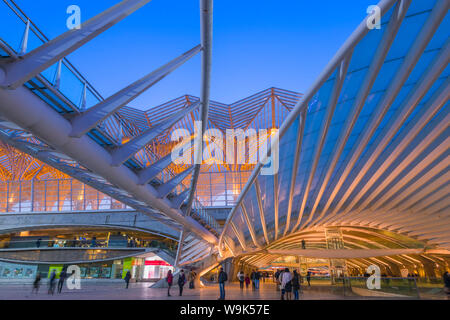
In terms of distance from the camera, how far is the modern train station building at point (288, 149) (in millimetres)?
5414

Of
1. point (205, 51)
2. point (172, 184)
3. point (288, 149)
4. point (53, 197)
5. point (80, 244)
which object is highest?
point (53, 197)

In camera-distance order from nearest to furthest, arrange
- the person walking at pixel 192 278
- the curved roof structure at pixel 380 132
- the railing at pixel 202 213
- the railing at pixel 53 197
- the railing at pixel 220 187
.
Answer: the curved roof structure at pixel 380 132 < the railing at pixel 202 213 < the person walking at pixel 192 278 < the railing at pixel 220 187 < the railing at pixel 53 197

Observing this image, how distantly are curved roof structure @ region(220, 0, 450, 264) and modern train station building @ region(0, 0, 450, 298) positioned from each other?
0.16 feet

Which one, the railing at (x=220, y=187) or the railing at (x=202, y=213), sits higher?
the railing at (x=220, y=187)

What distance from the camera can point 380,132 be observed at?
34.1 ft

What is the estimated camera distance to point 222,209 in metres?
39.9

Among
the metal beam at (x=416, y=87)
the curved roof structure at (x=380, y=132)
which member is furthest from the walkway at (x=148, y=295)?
the metal beam at (x=416, y=87)

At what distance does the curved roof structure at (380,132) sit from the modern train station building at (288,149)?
47mm

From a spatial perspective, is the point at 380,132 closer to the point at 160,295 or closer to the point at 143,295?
the point at 160,295

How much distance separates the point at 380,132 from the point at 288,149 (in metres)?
3.20

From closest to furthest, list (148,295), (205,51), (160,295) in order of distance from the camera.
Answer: (205,51) → (148,295) → (160,295)

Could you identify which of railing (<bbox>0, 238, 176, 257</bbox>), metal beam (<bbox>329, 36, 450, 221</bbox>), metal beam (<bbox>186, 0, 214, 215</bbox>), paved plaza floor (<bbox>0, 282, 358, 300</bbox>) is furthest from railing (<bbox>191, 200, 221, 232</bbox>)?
railing (<bbox>0, 238, 176, 257</bbox>)

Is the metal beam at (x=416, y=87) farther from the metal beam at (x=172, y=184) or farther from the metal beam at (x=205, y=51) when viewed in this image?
the metal beam at (x=172, y=184)

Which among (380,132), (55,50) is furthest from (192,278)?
(55,50)
